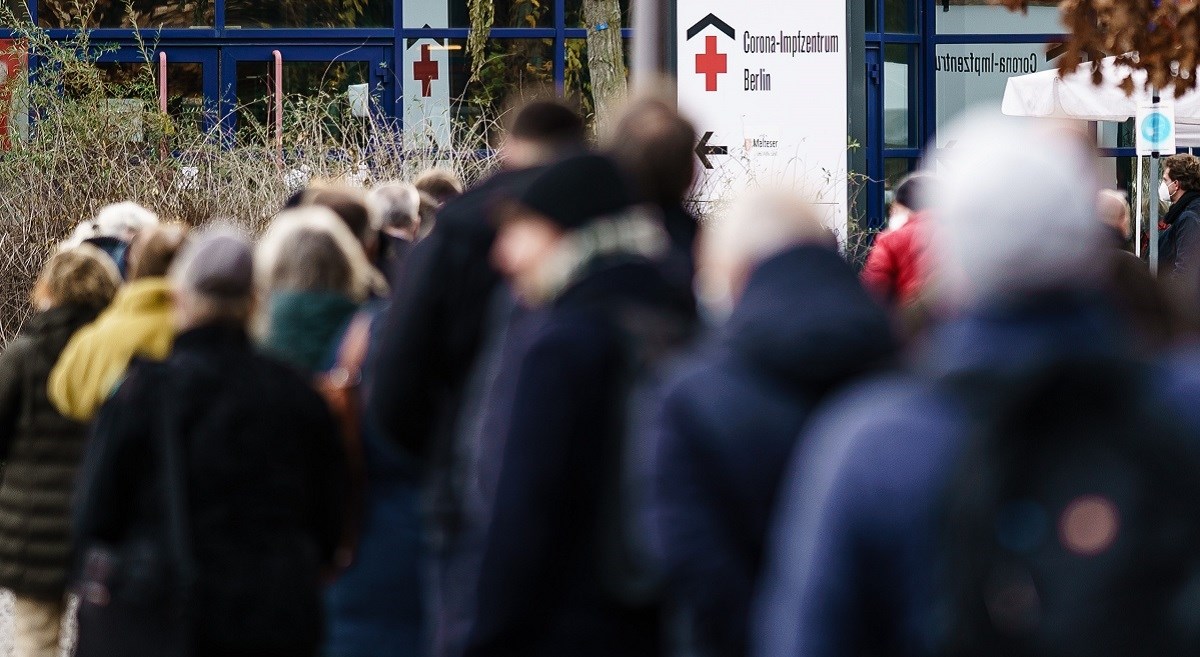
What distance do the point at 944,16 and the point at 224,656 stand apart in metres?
18.9

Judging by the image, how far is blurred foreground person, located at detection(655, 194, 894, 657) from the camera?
3.04 metres

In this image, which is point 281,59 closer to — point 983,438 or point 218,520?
point 218,520

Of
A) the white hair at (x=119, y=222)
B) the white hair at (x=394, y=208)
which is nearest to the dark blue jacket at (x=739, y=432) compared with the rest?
the white hair at (x=394, y=208)

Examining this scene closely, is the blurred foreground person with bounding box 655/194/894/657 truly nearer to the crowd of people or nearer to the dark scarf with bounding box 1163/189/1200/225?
the crowd of people

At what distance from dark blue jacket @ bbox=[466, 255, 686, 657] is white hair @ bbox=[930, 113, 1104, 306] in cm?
129

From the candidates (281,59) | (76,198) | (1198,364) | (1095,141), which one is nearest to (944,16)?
(1095,141)

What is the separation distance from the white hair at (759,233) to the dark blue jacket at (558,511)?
25 cm

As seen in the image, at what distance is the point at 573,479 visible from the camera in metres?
3.35

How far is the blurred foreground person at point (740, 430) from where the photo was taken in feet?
9.97

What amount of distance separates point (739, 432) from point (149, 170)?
8.55 meters

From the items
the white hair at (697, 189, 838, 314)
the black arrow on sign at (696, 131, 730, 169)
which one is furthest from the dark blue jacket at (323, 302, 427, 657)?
the black arrow on sign at (696, 131, 730, 169)

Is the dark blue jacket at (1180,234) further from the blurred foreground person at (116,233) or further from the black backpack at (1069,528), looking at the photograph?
the black backpack at (1069,528)

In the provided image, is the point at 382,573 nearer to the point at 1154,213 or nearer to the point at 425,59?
the point at 1154,213

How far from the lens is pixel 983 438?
1963mm
